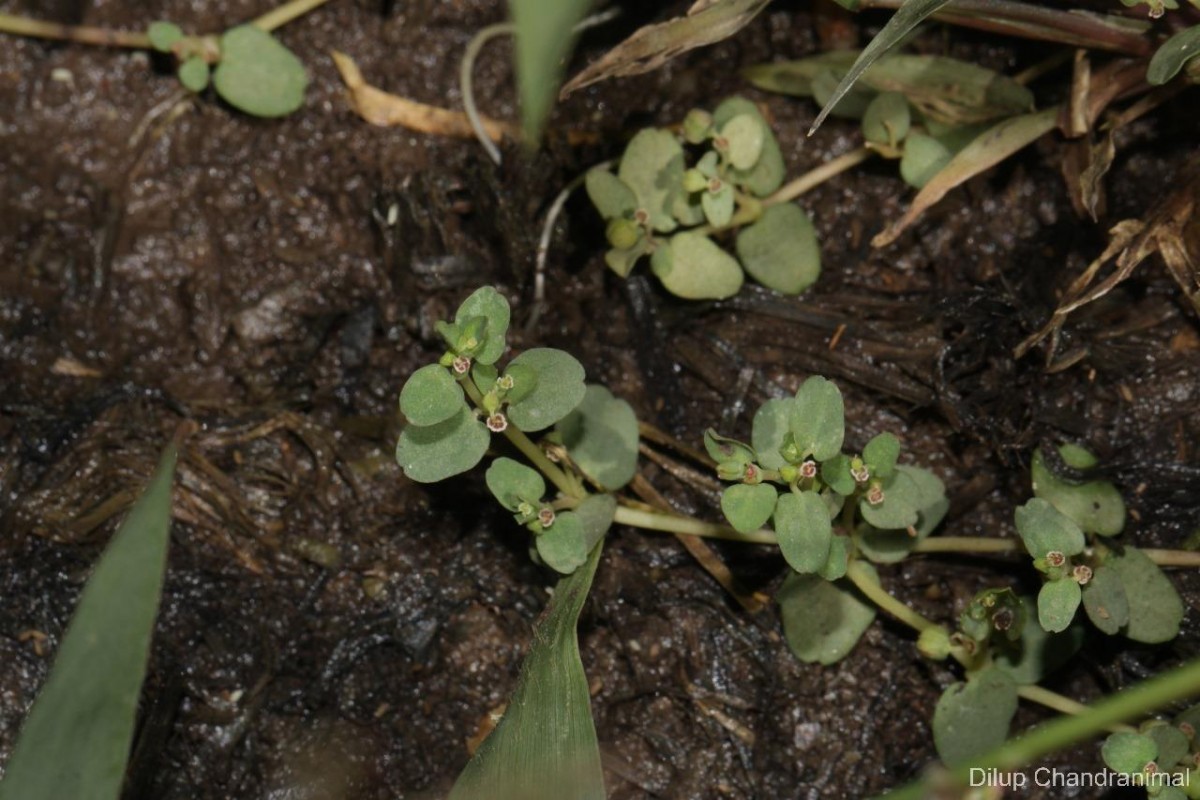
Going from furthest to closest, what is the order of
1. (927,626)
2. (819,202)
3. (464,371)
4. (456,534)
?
1. (819,202)
2. (456,534)
3. (927,626)
4. (464,371)

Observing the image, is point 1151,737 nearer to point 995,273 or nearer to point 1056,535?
point 1056,535

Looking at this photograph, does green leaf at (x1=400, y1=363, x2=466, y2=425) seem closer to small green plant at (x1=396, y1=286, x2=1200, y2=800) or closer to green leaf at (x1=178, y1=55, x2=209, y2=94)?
small green plant at (x1=396, y1=286, x2=1200, y2=800)

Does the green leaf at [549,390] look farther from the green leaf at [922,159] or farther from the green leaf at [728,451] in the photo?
the green leaf at [922,159]

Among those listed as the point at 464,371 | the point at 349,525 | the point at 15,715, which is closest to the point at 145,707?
the point at 15,715

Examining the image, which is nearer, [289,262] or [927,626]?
[927,626]

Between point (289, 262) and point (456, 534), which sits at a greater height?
point (289, 262)

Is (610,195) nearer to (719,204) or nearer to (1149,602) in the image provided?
(719,204)
